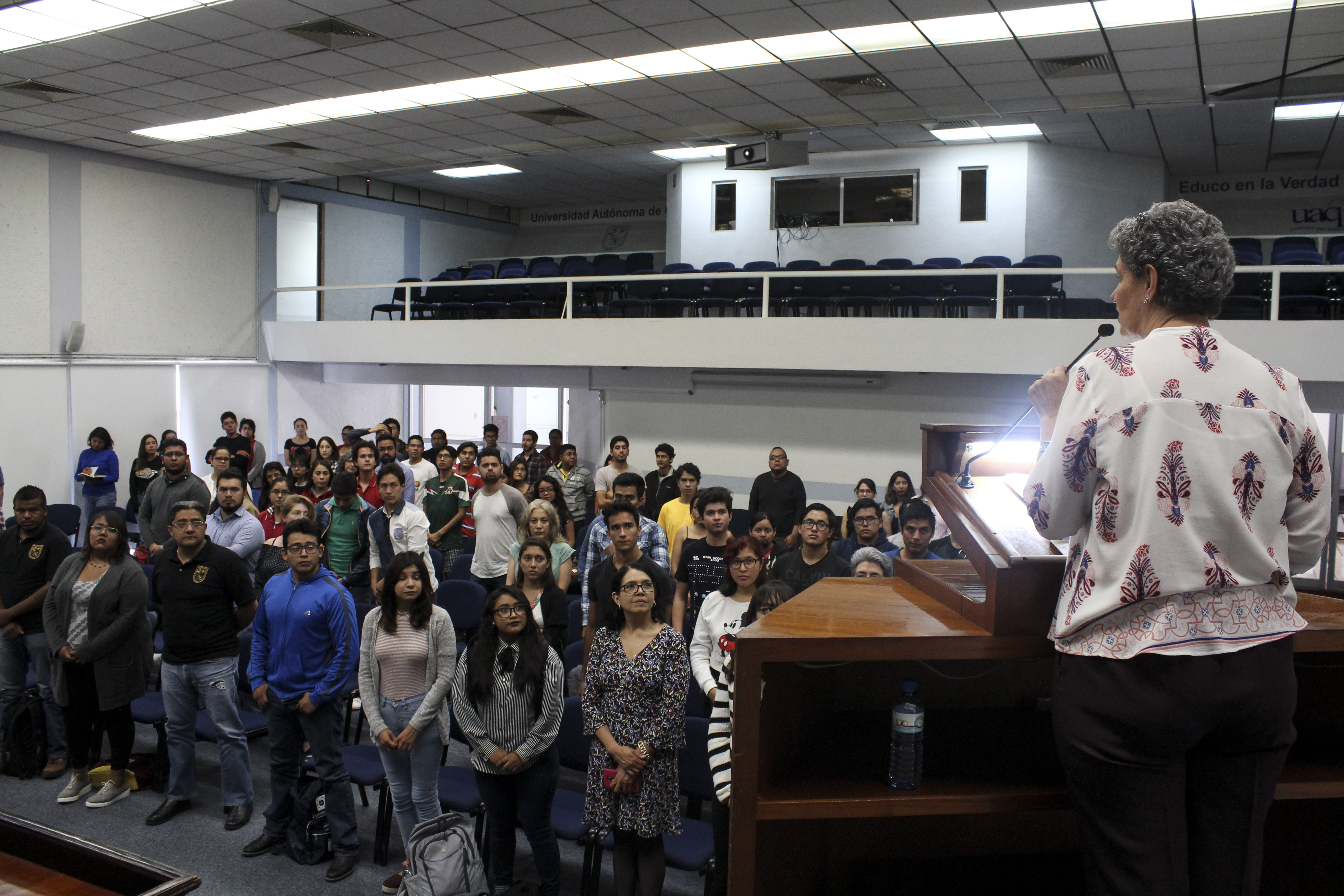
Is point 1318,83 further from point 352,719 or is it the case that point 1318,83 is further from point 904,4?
point 352,719

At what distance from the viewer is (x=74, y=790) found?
5016 mm

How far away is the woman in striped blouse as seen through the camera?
2.95 meters

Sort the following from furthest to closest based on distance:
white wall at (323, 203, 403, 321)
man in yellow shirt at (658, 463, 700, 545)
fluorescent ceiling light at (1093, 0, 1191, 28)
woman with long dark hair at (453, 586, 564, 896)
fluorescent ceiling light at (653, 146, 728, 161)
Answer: white wall at (323, 203, 403, 321) < fluorescent ceiling light at (653, 146, 728, 161) < man in yellow shirt at (658, 463, 700, 545) < fluorescent ceiling light at (1093, 0, 1191, 28) < woman with long dark hair at (453, 586, 564, 896)

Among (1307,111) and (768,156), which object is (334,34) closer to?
(768,156)

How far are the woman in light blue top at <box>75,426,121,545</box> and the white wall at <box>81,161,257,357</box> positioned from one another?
1.97m

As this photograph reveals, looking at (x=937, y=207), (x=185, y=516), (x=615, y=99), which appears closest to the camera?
(x=185, y=516)

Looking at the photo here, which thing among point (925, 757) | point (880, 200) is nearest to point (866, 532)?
point (925, 757)

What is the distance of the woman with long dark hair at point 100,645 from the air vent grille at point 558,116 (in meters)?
6.72

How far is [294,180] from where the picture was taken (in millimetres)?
→ 14328

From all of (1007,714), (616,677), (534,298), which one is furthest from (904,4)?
(534,298)

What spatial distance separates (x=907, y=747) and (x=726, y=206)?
43.7 feet

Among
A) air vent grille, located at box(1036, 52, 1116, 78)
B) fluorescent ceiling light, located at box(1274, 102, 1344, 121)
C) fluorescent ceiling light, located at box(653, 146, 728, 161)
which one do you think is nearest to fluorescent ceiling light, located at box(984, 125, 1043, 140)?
fluorescent ceiling light, located at box(1274, 102, 1344, 121)

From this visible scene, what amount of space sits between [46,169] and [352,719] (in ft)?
30.3

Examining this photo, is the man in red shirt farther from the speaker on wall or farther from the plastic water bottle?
the speaker on wall
